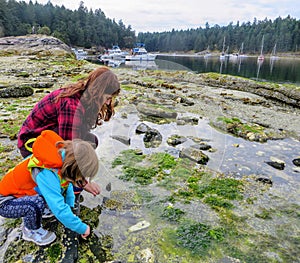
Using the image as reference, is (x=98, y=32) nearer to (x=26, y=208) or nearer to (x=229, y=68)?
(x=229, y=68)

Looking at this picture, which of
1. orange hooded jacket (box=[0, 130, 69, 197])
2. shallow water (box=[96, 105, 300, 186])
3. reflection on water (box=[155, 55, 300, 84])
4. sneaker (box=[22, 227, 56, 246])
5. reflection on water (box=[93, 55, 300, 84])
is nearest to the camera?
orange hooded jacket (box=[0, 130, 69, 197])

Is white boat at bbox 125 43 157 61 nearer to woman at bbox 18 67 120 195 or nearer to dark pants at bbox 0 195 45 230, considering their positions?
woman at bbox 18 67 120 195

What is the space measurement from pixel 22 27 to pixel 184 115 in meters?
76.7

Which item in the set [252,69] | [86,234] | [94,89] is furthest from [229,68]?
[86,234]

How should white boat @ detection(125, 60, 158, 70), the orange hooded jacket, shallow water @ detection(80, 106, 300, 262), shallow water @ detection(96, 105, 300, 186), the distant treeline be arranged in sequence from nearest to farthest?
the orange hooded jacket, shallow water @ detection(80, 106, 300, 262), shallow water @ detection(96, 105, 300, 186), white boat @ detection(125, 60, 158, 70), the distant treeline

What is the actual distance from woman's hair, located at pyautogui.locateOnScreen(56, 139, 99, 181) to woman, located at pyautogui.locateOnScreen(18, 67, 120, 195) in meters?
0.40

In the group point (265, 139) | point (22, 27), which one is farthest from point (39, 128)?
point (22, 27)

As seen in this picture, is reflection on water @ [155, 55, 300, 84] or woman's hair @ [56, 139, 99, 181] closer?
woman's hair @ [56, 139, 99, 181]

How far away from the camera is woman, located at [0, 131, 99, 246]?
7.90 feet

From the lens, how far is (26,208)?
101 inches

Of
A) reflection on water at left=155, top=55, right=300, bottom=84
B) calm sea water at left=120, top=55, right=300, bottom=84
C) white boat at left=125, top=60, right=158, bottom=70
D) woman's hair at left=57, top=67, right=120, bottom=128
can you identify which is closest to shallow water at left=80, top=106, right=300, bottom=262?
woman's hair at left=57, top=67, right=120, bottom=128

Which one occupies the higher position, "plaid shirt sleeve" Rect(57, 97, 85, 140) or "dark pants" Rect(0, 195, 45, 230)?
"plaid shirt sleeve" Rect(57, 97, 85, 140)

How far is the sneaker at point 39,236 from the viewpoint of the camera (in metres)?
2.71

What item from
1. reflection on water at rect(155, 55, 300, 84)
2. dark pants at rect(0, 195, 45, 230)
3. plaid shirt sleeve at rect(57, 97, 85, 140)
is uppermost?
plaid shirt sleeve at rect(57, 97, 85, 140)
